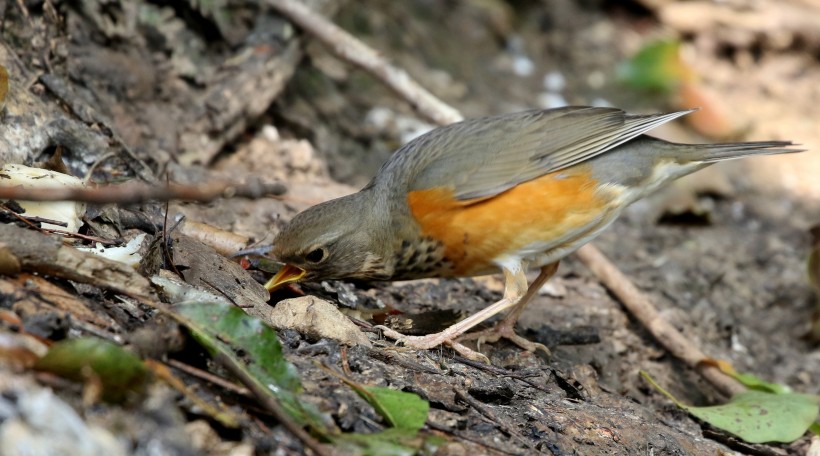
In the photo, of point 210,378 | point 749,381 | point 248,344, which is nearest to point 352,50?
point 749,381

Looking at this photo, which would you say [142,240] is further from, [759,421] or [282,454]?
[759,421]

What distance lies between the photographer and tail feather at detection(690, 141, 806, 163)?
5.52 m

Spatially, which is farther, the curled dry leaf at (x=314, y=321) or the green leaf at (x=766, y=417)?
the green leaf at (x=766, y=417)

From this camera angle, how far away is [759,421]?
5.09 metres

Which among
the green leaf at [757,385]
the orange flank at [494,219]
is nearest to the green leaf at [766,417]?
the green leaf at [757,385]

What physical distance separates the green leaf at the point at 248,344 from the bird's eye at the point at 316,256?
162 centimetres

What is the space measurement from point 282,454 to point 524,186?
269 cm

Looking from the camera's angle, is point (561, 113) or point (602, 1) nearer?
point (561, 113)

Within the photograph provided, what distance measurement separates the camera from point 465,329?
4992mm

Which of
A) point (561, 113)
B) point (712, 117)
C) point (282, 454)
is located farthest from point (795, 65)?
point (282, 454)

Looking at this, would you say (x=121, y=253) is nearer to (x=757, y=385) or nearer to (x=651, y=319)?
(x=651, y=319)

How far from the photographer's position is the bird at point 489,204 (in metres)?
5.13

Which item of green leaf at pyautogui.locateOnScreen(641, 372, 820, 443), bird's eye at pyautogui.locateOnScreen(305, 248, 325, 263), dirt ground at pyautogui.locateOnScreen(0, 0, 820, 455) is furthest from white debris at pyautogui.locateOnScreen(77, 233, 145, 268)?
green leaf at pyautogui.locateOnScreen(641, 372, 820, 443)

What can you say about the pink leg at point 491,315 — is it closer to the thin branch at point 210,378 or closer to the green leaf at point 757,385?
the green leaf at point 757,385
